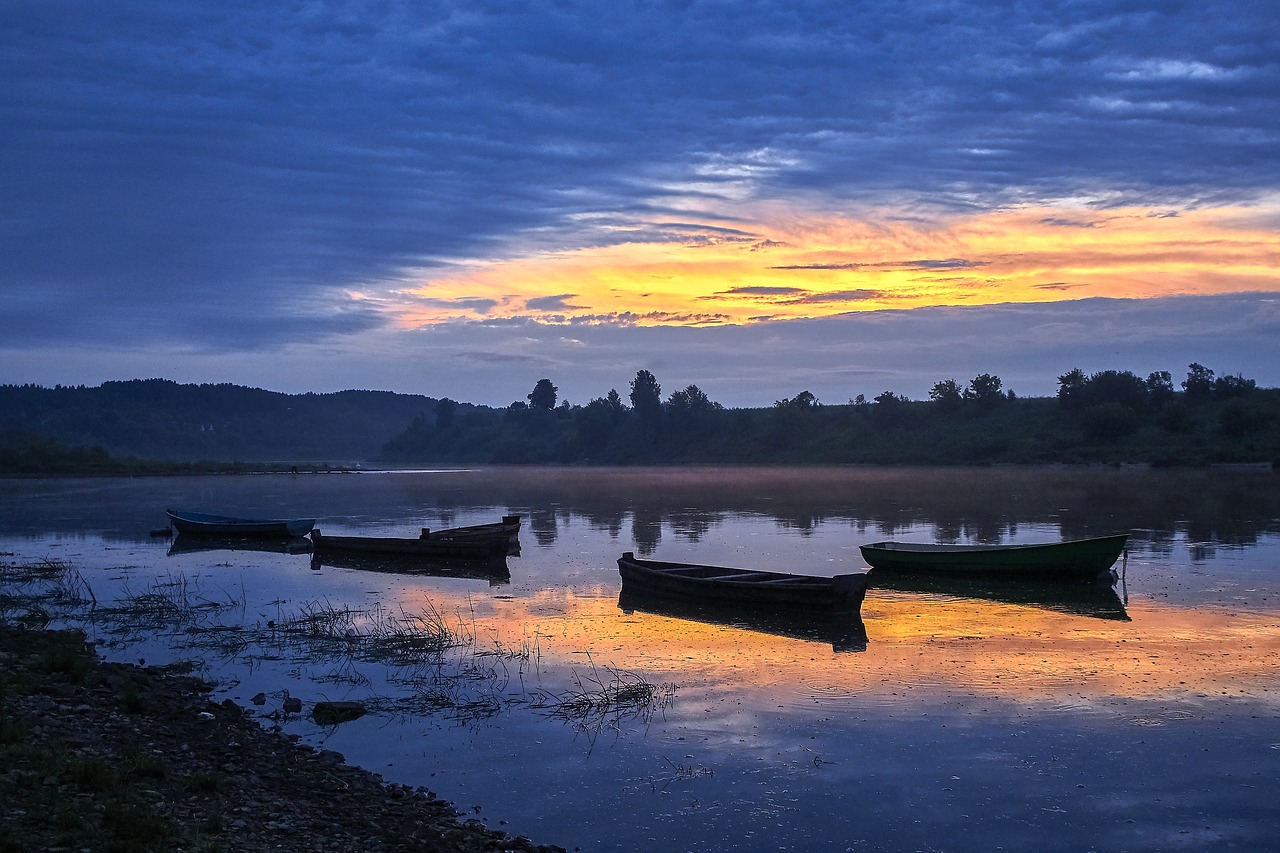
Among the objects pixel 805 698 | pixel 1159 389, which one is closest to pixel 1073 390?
pixel 1159 389

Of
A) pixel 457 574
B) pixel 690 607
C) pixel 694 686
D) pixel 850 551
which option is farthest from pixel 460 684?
pixel 850 551

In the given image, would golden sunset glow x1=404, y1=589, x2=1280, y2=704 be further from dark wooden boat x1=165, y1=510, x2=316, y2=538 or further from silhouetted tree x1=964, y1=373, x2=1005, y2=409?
silhouetted tree x1=964, y1=373, x2=1005, y2=409

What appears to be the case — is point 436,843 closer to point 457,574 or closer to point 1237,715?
point 1237,715

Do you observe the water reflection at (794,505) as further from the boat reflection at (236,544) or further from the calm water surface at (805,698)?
the calm water surface at (805,698)

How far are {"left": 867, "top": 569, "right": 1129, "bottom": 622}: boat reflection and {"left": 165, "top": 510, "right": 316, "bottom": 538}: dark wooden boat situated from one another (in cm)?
2518

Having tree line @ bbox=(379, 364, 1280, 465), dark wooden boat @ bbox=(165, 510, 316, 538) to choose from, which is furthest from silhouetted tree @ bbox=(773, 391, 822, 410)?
dark wooden boat @ bbox=(165, 510, 316, 538)

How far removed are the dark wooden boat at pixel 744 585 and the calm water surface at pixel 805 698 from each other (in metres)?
0.75

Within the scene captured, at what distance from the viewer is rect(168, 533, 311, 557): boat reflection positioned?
3869cm

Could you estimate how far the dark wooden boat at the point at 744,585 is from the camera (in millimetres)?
20797

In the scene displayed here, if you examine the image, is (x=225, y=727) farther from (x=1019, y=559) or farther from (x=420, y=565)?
(x=420, y=565)

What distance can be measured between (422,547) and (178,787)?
2433 centimetres

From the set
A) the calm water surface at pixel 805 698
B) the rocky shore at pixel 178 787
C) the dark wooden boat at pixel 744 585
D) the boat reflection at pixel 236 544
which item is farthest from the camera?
the boat reflection at pixel 236 544

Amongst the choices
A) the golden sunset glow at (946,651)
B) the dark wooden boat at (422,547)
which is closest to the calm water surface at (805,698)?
the golden sunset glow at (946,651)

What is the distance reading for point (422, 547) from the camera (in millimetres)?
33312
